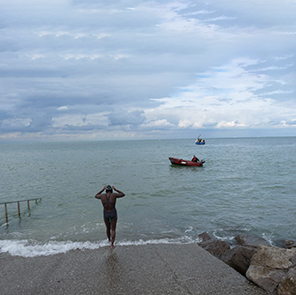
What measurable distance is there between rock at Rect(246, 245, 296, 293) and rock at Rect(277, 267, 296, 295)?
259mm

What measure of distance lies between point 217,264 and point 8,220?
1319 centimetres

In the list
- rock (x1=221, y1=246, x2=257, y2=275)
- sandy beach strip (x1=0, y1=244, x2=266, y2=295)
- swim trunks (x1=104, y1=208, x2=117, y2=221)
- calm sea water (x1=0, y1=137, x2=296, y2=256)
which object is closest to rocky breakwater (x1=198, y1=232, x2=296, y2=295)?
rock (x1=221, y1=246, x2=257, y2=275)

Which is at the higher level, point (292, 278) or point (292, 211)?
A: point (292, 278)

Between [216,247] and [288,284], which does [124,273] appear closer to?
[216,247]

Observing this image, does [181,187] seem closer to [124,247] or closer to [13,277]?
[124,247]

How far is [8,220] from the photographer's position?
1524cm

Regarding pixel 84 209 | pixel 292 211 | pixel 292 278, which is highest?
pixel 292 278

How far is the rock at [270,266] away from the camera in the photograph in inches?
247

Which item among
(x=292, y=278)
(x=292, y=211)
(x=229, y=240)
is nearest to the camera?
(x=292, y=278)

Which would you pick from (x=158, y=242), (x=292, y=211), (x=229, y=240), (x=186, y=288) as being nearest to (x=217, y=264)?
(x=186, y=288)

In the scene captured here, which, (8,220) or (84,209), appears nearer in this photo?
(8,220)

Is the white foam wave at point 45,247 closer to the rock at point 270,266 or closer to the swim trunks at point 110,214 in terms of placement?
the swim trunks at point 110,214

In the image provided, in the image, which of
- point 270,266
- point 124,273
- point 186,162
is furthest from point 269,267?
point 186,162

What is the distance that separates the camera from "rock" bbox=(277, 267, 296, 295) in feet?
18.5
